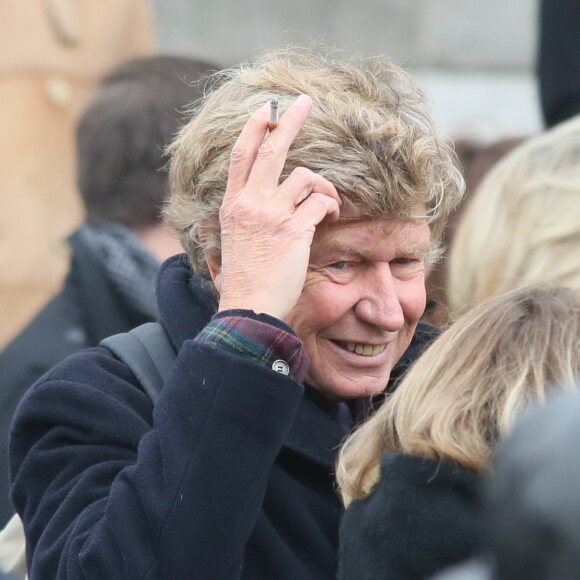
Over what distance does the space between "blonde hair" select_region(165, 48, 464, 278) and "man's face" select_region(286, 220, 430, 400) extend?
0.05 meters

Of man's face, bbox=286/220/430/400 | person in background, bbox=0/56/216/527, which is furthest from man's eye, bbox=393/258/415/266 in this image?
person in background, bbox=0/56/216/527

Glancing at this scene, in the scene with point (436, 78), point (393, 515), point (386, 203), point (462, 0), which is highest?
point (386, 203)

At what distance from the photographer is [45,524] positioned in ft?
6.16

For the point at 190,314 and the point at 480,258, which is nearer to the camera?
the point at 190,314

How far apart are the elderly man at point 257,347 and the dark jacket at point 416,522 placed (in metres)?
0.22

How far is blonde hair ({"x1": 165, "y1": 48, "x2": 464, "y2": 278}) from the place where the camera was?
1941 mm

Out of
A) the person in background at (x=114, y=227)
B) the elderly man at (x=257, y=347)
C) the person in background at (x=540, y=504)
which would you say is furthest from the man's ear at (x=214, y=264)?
the person in background at (x=540, y=504)

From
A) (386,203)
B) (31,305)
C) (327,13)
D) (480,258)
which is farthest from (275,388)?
(327,13)

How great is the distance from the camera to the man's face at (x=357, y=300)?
198cm

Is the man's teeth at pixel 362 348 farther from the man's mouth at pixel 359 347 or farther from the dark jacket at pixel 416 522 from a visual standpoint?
the dark jacket at pixel 416 522

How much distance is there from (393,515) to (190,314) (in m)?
0.65

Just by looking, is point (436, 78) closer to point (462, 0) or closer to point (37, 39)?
point (462, 0)

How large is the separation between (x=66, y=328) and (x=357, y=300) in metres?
1.28

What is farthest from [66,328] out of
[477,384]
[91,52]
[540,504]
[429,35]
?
[429,35]
